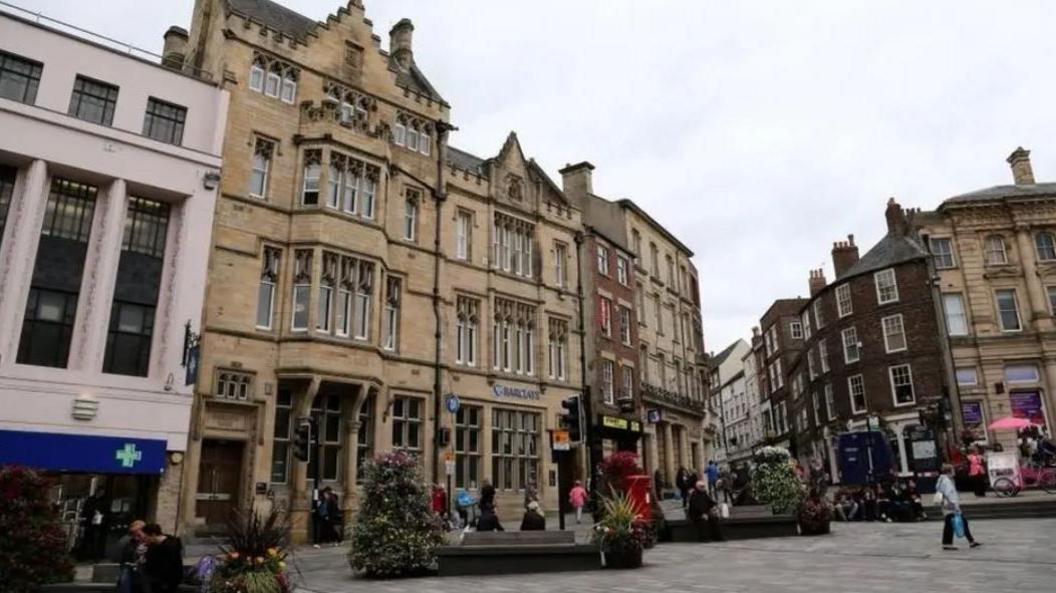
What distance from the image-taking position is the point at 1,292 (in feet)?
62.2

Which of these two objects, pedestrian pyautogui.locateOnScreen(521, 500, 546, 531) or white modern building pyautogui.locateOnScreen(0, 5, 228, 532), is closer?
pedestrian pyautogui.locateOnScreen(521, 500, 546, 531)

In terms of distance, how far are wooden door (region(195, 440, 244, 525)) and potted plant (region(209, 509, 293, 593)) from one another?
42.7 ft

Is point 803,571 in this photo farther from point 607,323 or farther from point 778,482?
point 607,323

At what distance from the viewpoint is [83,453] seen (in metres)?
18.7

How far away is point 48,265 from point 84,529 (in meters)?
7.40

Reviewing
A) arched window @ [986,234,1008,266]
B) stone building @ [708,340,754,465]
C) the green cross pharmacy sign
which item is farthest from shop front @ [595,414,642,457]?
stone building @ [708,340,754,465]

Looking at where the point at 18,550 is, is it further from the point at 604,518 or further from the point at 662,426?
the point at 662,426

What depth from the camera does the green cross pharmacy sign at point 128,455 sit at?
63.0 feet

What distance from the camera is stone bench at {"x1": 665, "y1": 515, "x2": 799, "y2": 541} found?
18.9 meters

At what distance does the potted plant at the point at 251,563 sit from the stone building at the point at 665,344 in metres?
28.6

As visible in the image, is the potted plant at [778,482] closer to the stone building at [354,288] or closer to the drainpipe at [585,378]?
the drainpipe at [585,378]

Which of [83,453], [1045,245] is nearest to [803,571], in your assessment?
[83,453]

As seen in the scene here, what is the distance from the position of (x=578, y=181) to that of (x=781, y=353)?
37582mm

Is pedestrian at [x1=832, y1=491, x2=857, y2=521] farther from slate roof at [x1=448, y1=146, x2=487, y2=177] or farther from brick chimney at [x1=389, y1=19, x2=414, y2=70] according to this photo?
brick chimney at [x1=389, y1=19, x2=414, y2=70]
